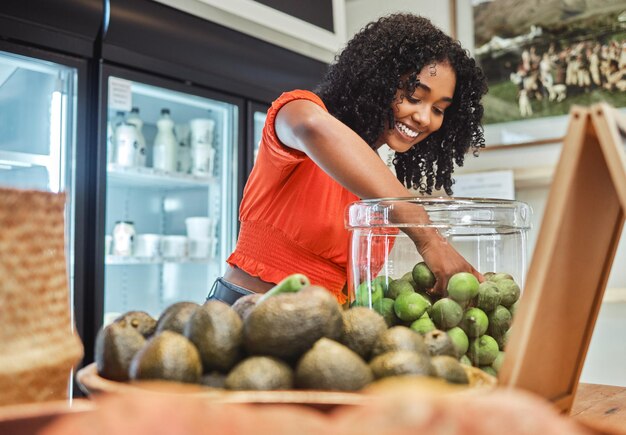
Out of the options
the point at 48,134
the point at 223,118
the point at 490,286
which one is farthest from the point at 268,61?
the point at 490,286

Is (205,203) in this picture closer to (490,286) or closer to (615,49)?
(615,49)

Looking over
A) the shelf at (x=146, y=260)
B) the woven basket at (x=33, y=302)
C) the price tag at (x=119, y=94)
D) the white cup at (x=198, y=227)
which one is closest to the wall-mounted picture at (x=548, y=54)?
the white cup at (x=198, y=227)

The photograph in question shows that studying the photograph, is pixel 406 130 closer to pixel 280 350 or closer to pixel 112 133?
pixel 280 350

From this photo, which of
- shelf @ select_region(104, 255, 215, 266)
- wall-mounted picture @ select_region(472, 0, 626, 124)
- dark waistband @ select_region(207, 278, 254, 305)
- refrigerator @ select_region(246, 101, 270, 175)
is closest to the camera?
dark waistband @ select_region(207, 278, 254, 305)

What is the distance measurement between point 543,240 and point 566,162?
0.24 feet

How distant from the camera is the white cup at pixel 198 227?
2.94 meters

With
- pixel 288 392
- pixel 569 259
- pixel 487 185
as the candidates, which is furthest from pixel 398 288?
pixel 487 185

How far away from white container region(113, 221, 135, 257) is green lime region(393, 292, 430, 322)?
1966 mm

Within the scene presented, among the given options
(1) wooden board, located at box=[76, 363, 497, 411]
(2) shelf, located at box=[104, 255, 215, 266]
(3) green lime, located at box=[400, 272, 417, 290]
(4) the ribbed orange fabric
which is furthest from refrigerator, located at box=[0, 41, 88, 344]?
(1) wooden board, located at box=[76, 363, 497, 411]

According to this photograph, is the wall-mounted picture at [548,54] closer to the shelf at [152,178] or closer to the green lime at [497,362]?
the shelf at [152,178]

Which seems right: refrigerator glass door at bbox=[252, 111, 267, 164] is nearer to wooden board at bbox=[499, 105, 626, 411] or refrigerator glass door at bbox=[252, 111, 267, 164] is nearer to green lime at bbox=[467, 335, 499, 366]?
green lime at bbox=[467, 335, 499, 366]

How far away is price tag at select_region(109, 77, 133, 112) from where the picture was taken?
233 cm

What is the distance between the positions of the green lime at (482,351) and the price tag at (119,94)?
178 cm

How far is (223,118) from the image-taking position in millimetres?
2900
